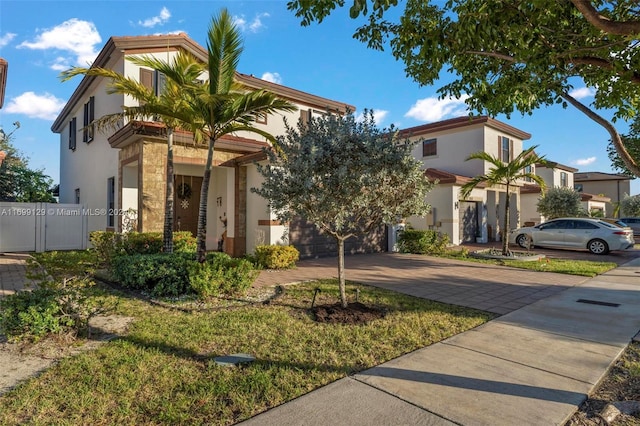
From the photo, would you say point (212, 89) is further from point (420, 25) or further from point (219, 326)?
point (219, 326)

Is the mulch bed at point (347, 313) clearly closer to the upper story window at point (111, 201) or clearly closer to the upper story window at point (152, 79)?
the upper story window at point (152, 79)

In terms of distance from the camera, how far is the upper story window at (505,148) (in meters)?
22.8

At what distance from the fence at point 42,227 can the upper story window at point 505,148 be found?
22945 millimetres

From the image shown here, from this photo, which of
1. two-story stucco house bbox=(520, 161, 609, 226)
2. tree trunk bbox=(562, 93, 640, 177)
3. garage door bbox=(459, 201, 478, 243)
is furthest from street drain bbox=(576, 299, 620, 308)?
two-story stucco house bbox=(520, 161, 609, 226)

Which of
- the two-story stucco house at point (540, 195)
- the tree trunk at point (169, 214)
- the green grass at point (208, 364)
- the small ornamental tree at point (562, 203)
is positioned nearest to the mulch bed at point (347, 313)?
the green grass at point (208, 364)

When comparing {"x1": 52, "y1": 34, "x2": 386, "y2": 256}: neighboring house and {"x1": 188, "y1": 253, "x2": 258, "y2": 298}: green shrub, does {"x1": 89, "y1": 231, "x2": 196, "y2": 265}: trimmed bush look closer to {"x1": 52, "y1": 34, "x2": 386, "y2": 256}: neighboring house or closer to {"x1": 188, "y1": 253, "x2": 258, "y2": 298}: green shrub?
{"x1": 52, "y1": 34, "x2": 386, "y2": 256}: neighboring house

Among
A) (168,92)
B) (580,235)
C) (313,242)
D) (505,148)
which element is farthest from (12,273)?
(505,148)

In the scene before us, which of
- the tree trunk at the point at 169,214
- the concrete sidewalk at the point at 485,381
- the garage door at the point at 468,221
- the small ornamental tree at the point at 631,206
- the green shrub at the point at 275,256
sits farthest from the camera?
the small ornamental tree at the point at 631,206

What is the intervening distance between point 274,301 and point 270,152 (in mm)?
2761

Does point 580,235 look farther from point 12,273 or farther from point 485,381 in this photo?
point 12,273

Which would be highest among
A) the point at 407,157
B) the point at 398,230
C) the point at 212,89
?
the point at 212,89

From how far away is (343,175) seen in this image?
5215 mm

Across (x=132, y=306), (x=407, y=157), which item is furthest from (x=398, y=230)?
(x=132, y=306)

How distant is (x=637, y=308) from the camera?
6.63 meters
